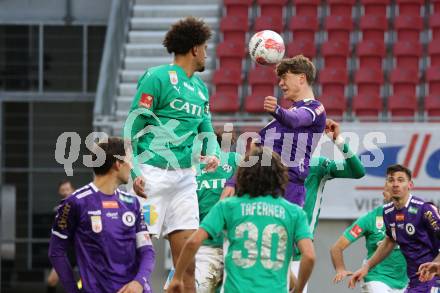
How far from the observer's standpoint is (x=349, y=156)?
8.56m

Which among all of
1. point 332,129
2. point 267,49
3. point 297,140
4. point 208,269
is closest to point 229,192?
point 297,140

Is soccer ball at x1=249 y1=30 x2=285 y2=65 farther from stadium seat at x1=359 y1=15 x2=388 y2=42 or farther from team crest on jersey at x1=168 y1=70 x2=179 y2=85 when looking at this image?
stadium seat at x1=359 y1=15 x2=388 y2=42

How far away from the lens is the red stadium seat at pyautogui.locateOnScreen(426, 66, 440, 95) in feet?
54.7

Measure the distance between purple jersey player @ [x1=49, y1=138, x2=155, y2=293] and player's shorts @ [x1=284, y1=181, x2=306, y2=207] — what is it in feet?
5.06

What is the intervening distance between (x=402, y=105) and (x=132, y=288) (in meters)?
10.4

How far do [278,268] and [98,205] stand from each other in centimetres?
117

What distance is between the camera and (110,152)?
6840 millimetres

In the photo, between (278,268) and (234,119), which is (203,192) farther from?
(234,119)

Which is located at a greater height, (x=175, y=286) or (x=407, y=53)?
(x=407, y=53)

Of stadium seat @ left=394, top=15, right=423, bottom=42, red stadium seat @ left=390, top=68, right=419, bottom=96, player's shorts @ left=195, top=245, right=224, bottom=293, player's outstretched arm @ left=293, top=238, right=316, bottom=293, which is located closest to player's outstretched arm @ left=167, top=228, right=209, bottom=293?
player's outstretched arm @ left=293, top=238, right=316, bottom=293

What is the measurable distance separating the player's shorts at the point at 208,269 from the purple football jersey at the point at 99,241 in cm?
231

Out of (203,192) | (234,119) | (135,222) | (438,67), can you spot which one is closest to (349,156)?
(203,192)

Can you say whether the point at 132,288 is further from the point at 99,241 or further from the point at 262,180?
the point at 262,180

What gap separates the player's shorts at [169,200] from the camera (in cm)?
820
